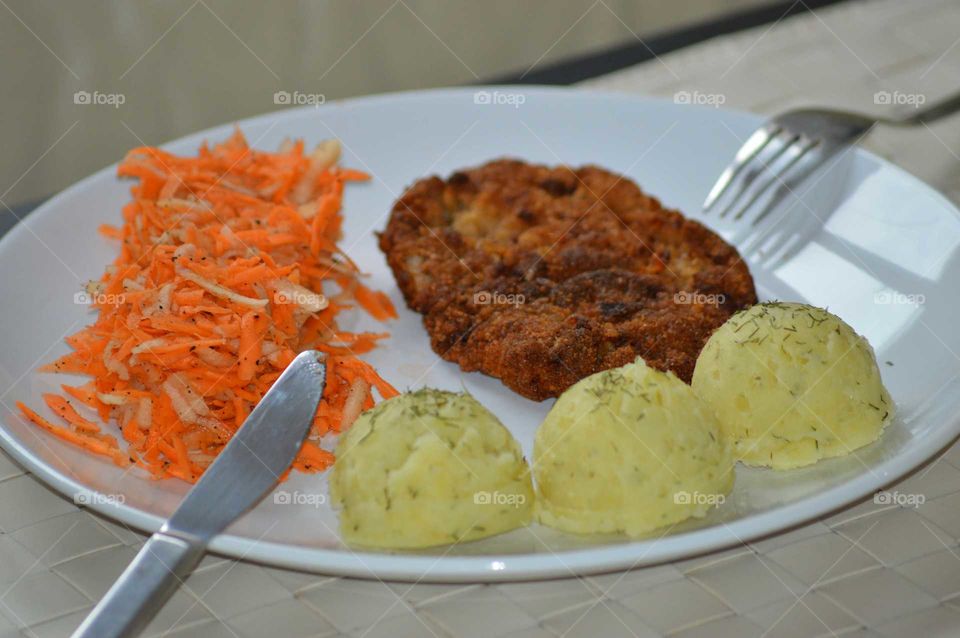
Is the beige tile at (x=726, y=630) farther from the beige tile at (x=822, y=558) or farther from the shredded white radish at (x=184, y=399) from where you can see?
the shredded white radish at (x=184, y=399)

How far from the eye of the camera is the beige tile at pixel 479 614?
1.94 meters

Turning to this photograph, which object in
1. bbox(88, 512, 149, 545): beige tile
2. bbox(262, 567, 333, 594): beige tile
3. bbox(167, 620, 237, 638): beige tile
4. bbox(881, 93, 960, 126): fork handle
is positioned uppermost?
bbox(881, 93, 960, 126): fork handle

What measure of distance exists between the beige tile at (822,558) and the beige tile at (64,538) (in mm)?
1366

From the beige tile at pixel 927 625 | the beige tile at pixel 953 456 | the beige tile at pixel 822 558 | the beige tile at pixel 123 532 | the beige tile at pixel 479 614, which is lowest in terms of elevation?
the beige tile at pixel 123 532

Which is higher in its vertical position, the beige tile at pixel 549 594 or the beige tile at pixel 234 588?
the beige tile at pixel 549 594

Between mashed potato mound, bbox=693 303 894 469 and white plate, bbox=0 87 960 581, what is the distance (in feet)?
0.15

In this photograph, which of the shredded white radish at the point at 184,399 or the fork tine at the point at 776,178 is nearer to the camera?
the shredded white radish at the point at 184,399

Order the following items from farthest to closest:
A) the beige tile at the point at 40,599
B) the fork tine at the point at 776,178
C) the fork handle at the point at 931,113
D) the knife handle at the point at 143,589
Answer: the fork handle at the point at 931,113 < the fork tine at the point at 776,178 < the beige tile at the point at 40,599 < the knife handle at the point at 143,589

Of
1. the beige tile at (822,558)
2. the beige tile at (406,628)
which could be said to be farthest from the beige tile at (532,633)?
the beige tile at (822,558)

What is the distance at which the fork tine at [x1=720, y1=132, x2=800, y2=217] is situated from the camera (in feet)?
10.5

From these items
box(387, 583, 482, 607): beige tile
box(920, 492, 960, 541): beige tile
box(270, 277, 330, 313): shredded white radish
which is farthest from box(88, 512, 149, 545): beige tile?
box(920, 492, 960, 541): beige tile

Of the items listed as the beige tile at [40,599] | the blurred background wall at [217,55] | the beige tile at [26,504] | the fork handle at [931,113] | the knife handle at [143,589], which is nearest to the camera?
the knife handle at [143,589]

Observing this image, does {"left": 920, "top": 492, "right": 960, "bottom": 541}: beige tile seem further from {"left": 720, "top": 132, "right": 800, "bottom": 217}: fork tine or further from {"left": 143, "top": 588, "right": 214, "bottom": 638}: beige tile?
{"left": 143, "top": 588, "right": 214, "bottom": 638}: beige tile

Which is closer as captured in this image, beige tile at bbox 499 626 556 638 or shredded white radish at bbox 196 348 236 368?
beige tile at bbox 499 626 556 638
